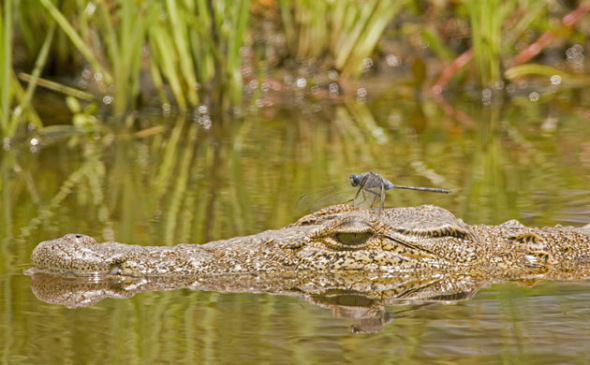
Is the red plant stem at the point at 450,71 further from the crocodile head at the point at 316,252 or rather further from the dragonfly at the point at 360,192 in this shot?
the crocodile head at the point at 316,252

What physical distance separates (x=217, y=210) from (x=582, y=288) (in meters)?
2.50

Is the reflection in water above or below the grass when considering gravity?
below

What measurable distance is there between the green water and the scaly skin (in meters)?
0.24

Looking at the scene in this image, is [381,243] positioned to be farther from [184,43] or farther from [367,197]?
[184,43]

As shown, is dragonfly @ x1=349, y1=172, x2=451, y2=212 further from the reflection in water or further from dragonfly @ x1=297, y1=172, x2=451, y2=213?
the reflection in water

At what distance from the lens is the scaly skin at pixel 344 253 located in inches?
190

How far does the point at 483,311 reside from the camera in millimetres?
4262

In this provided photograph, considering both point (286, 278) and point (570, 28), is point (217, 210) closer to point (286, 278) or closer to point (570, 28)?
point (286, 278)

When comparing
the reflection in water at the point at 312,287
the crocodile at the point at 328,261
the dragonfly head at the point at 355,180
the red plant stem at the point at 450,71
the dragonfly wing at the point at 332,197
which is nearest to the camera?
the reflection in water at the point at 312,287

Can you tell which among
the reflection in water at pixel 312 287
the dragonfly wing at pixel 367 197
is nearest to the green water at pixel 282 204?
the reflection in water at pixel 312 287

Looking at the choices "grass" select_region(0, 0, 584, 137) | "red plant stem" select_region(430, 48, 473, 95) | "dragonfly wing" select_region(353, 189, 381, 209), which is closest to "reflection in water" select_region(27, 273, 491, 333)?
"dragonfly wing" select_region(353, 189, 381, 209)

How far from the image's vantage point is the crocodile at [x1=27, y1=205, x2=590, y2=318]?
477 centimetres

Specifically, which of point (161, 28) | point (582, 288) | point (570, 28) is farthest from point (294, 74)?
point (582, 288)

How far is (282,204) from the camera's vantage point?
6434 mm
